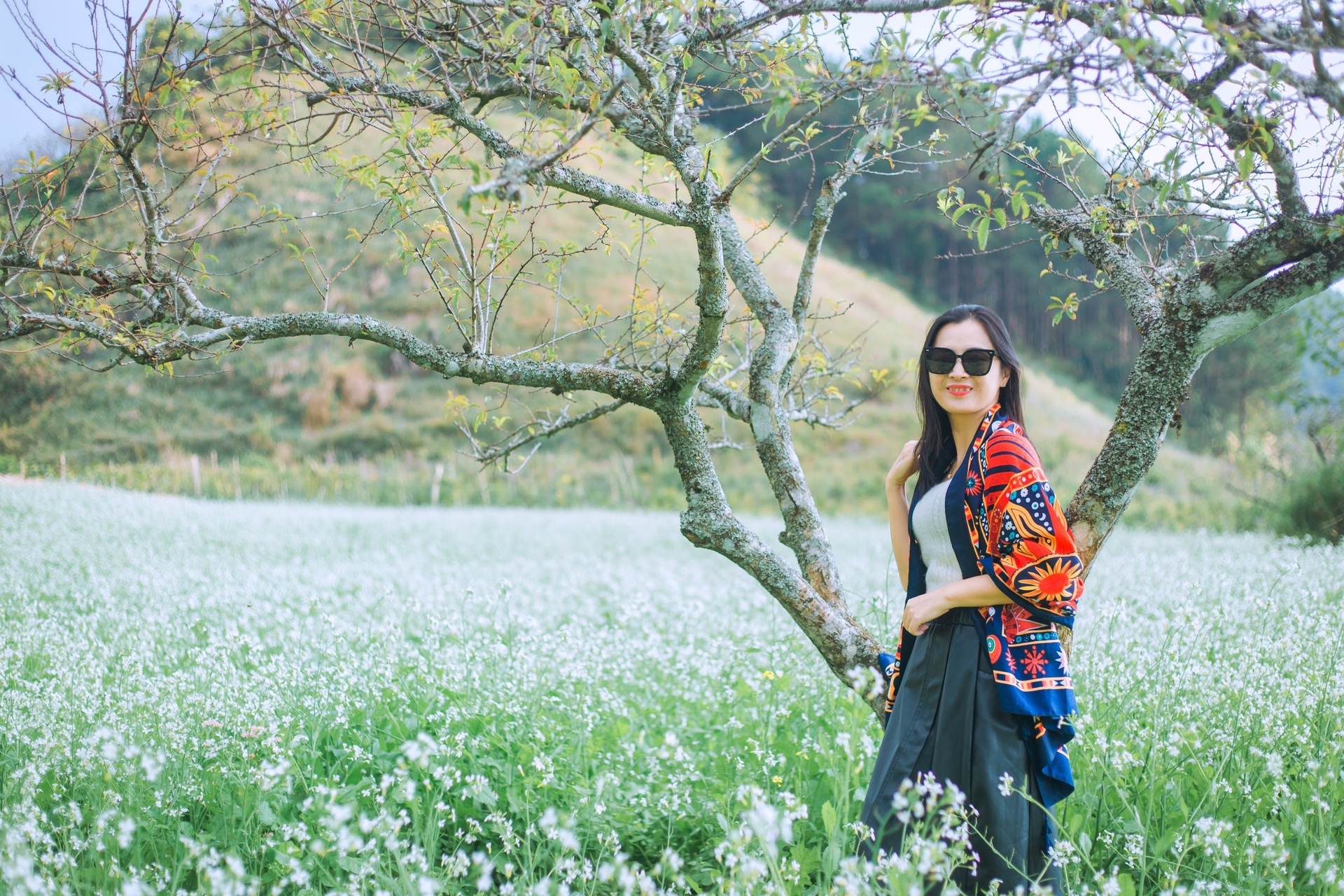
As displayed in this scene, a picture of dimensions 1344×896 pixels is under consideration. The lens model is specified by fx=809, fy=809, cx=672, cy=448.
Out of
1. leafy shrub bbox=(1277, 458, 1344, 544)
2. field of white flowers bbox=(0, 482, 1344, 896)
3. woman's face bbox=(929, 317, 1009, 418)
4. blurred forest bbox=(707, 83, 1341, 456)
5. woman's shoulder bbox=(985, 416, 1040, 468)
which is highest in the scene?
blurred forest bbox=(707, 83, 1341, 456)

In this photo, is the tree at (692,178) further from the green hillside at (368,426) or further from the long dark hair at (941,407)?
the green hillside at (368,426)

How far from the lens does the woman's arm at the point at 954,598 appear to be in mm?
2641

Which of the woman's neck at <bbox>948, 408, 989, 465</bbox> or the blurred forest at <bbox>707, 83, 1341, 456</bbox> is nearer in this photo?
the woman's neck at <bbox>948, 408, 989, 465</bbox>

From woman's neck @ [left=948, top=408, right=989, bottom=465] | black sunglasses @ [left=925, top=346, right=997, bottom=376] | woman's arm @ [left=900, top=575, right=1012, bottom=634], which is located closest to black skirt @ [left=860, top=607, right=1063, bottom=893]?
woman's arm @ [left=900, top=575, right=1012, bottom=634]

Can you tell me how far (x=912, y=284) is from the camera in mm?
51250

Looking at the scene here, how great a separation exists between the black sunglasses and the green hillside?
9333 mm

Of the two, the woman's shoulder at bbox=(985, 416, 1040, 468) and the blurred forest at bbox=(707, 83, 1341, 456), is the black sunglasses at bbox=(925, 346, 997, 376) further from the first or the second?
the blurred forest at bbox=(707, 83, 1341, 456)

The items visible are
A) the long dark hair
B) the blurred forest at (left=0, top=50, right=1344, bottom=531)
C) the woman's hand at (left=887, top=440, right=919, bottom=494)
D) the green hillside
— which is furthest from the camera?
the green hillside

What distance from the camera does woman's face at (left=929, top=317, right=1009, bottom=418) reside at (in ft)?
9.61

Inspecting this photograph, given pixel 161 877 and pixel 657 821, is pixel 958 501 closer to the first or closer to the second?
pixel 657 821

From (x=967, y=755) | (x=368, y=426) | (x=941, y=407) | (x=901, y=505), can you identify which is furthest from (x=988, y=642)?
(x=368, y=426)

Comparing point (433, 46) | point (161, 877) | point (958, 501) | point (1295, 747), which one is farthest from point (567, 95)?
point (1295, 747)

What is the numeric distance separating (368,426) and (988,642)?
21791mm

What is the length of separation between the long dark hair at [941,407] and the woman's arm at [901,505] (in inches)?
4.8
